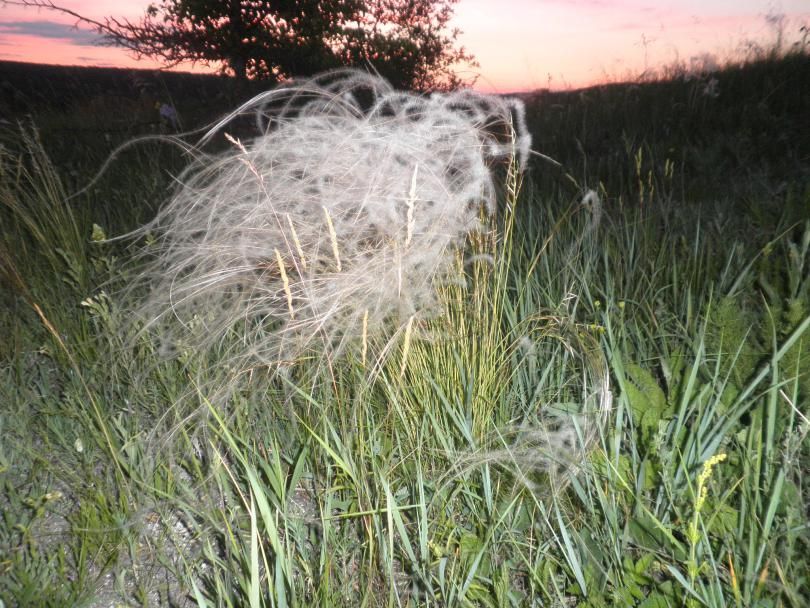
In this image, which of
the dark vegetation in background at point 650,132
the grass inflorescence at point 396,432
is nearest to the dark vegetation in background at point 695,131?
the dark vegetation in background at point 650,132

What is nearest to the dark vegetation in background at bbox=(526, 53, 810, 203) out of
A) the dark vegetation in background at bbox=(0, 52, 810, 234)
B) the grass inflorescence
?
the dark vegetation in background at bbox=(0, 52, 810, 234)

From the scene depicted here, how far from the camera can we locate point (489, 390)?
1.67m

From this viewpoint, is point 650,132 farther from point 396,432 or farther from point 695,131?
point 396,432

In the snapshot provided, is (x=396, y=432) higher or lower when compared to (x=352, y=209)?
lower

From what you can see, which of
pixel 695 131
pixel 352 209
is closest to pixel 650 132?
pixel 695 131

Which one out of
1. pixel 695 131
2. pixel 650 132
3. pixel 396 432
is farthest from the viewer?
pixel 650 132

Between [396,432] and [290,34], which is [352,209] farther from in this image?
[290,34]

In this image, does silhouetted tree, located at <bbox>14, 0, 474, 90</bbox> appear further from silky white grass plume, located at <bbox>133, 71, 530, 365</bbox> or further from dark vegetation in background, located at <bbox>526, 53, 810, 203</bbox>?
silky white grass plume, located at <bbox>133, 71, 530, 365</bbox>

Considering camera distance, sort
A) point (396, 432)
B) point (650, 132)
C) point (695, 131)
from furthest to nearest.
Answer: point (650, 132), point (695, 131), point (396, 432)

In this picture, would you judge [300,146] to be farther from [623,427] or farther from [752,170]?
[752,170]

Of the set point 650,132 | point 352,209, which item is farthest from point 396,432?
point 650,132

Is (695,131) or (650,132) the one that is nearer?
(695,131)

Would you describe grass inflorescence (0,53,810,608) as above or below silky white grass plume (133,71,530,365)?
below

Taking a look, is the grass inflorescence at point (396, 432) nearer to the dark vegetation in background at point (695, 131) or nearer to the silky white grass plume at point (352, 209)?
the silky white grass plume at point (352, 209)
